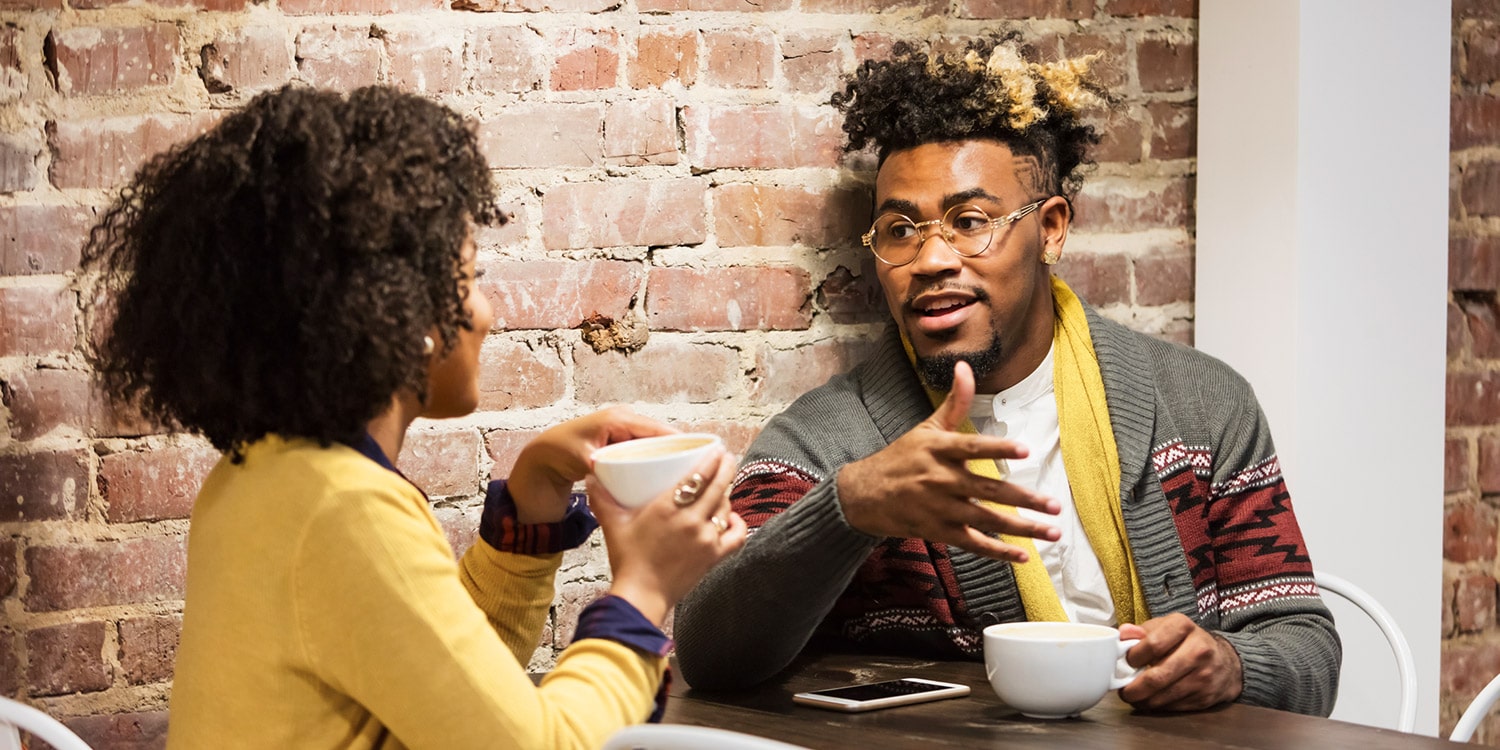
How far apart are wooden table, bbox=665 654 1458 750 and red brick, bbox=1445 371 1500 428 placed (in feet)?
3.97

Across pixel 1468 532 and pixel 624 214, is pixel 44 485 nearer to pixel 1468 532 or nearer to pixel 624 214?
pixel 624 214

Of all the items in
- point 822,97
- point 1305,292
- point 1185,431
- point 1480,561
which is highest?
point 822,97

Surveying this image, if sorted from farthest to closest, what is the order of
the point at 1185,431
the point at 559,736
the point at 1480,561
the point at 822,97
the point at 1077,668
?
the point at 1480,561 → the point at 822,97 → the point at 1185,431 → the point at 1077,668 → the point at 559,736

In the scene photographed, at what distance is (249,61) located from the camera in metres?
1.79

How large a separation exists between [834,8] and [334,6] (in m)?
0.68

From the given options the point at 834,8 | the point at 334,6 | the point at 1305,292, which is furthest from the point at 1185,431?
the point at 334,6

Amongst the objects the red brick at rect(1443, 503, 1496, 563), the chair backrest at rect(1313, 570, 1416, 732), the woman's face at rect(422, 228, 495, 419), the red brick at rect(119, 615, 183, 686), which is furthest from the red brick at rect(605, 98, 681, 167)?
the red brick at rect(1443, 503, 1496, 563)

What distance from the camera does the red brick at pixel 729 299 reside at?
198 centimetres

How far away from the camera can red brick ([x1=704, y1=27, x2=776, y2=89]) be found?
1.98 metres

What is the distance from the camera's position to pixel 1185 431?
191 cm

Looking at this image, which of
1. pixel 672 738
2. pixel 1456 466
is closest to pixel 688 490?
pixel 672 738

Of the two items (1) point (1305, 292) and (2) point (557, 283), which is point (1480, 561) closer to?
(1) point (1305, 292)

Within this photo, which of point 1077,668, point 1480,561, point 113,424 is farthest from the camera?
point 1480,561

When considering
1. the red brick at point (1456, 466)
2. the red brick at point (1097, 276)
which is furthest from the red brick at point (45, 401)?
the red brick at point (1456, 466)
